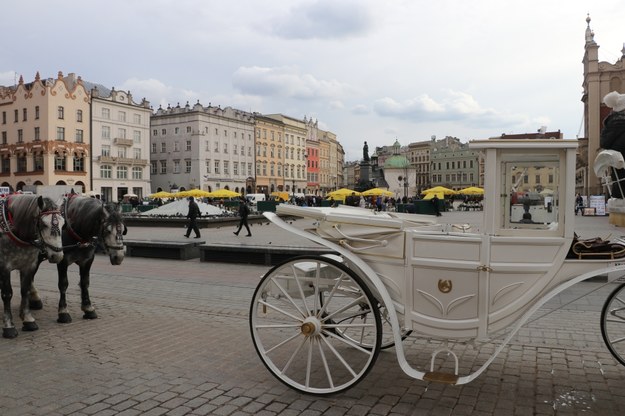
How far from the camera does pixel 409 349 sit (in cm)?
550

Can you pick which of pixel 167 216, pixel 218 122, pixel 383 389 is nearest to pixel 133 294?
pixel 383 389

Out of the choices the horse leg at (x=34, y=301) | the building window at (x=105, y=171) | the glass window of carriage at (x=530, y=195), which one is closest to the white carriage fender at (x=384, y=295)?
the glass window of carriage at (x=530, y=195)

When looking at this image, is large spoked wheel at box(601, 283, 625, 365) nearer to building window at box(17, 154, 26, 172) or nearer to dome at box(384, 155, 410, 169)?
dome at box(384, 155, 410, 169)

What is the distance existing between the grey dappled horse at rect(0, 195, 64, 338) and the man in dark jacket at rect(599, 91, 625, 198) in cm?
600

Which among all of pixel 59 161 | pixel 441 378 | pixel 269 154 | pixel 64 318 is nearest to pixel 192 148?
pixel 269 154

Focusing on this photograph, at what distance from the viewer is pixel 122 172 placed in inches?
2501

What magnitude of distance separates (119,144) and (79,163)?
19.3 ft

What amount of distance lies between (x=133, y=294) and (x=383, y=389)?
19.6 feet

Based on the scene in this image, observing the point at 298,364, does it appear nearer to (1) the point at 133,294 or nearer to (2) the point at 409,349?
(2) the point at 409,349

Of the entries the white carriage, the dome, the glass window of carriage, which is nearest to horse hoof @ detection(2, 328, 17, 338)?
the white carriage

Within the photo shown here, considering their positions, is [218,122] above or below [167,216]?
above

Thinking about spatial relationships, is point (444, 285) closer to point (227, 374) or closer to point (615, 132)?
point (615, 132)

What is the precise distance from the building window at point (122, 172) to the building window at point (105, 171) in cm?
125

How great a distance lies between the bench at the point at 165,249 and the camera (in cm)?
1378
